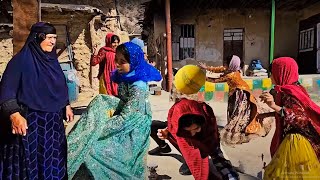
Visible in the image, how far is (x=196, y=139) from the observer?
9.04ft

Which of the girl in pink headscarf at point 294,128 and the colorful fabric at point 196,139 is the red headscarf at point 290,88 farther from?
the colorful fabric at point 196,139

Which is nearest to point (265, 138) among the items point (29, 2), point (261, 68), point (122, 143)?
point (122, 143)

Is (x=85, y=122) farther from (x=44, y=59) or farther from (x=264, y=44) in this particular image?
(x=264, y=44)

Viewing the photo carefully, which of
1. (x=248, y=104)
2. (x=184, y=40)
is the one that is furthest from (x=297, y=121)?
(x=184, y=40)

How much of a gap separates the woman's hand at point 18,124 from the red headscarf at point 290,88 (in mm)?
1700

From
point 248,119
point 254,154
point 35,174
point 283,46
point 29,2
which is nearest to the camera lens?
point 35,174

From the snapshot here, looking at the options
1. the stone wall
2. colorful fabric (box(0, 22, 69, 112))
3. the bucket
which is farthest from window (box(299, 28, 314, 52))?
colorful fabric (box(0, 22, 69, 112))

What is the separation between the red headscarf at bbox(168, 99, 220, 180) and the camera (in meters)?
2.70

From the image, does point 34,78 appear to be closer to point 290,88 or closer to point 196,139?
point 196,139

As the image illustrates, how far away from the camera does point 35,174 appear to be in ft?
7.82

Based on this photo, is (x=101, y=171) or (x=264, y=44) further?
(x=264, y=44)

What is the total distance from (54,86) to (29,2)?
1358 mm

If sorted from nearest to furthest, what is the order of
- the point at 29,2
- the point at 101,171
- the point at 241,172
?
the point at 101,171
the point at 29,2
the point at 241,172

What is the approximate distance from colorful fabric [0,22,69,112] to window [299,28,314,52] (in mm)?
12229
